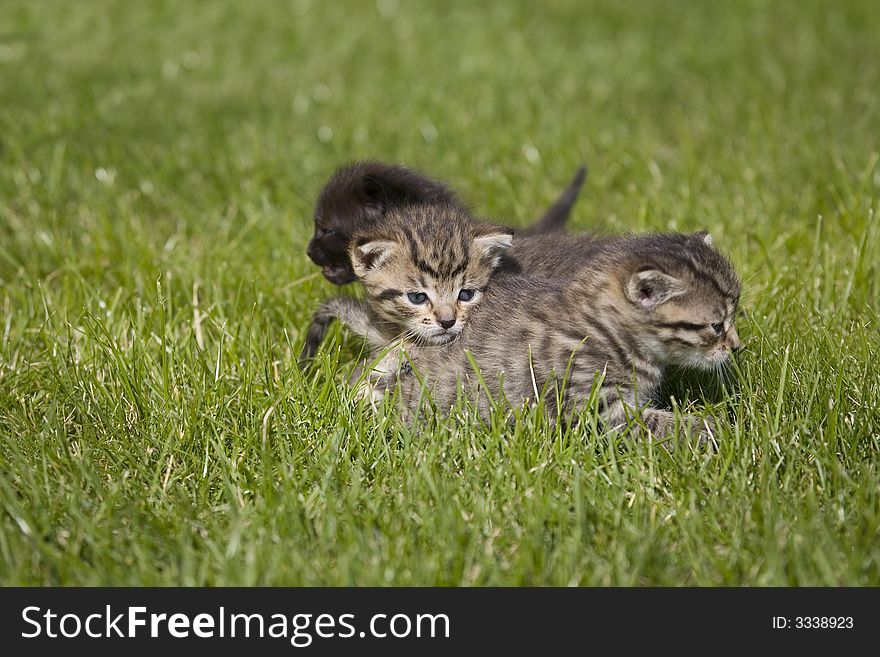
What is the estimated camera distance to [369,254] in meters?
4.16

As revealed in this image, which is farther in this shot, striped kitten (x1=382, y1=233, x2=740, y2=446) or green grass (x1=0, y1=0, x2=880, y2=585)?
striped kitten (x1=382, y1=233, x2=740, y2=446)

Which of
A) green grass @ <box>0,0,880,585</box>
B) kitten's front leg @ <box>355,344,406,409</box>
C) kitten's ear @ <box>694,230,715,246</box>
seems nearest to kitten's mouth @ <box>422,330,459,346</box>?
kitten's front leg @ <box>355,344,406,409</box>

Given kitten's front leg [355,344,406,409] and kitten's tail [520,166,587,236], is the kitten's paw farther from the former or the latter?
kitten's tail [520,166,587,236]

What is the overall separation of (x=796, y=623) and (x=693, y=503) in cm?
51

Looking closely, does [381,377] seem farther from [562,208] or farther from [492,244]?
[562,208]

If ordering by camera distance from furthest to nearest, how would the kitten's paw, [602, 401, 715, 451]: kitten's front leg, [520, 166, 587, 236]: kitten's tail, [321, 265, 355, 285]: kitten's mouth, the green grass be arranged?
[520, 166, 587, 236]: kitten's tail → [321, 265, 355, 285]: kitten's mouth → the kitten's paw → [602, 401, 715, 451]: kitten's front leg → the green grass

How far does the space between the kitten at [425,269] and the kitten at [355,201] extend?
0.22 metres

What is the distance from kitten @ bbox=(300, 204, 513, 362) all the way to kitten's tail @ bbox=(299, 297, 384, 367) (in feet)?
0.05

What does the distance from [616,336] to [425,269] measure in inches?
36.3

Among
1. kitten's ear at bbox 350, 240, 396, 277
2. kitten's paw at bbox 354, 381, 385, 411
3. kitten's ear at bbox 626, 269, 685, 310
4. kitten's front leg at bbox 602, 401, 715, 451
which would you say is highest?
kitten's ear at bbox 350, 240, 396, 277

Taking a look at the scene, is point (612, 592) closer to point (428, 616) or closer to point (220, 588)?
point (428, 616)

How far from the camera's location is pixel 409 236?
4.17 metres

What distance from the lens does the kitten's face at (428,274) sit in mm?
4113

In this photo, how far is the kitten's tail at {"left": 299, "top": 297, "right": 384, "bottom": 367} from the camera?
431 centimetres
